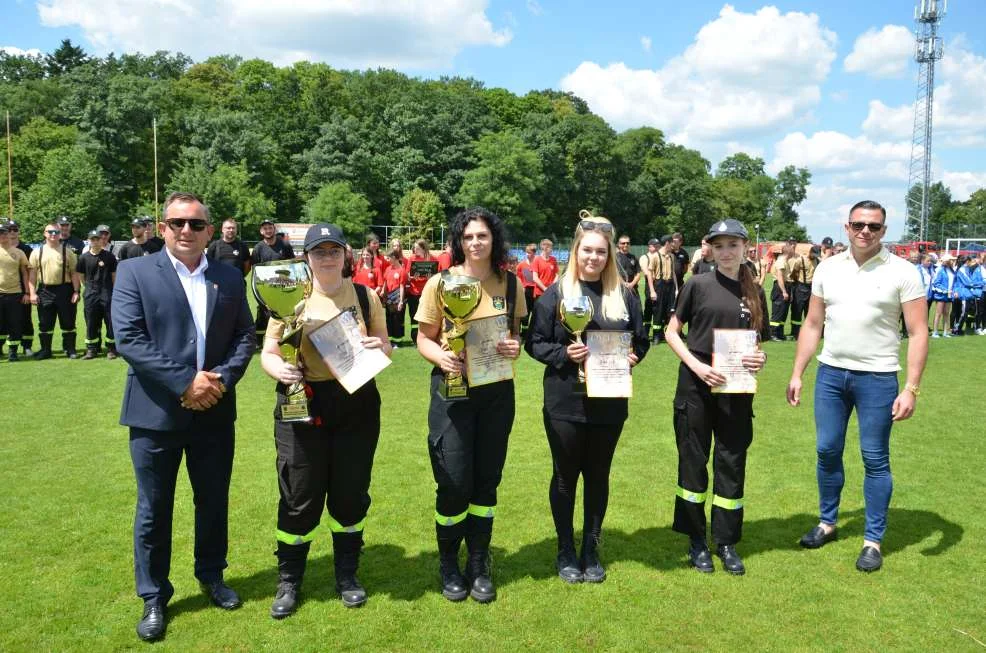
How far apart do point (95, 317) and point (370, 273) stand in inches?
190

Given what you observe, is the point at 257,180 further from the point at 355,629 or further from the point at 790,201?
the point at 790,201

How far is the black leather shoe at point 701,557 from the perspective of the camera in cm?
441

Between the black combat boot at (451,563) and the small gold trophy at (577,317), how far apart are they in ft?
3.54

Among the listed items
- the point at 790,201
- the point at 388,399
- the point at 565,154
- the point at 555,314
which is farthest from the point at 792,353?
the point at 790,201

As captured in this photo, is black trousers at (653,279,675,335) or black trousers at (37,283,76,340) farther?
black trousers at (653,279,675,335)

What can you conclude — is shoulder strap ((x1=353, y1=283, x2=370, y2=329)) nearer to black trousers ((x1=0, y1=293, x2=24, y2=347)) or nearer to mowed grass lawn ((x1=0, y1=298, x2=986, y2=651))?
mowed grass lawn ((x1=0, y1=298, x2=986, y2=651))

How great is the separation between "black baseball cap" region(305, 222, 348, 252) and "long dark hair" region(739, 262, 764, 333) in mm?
2473

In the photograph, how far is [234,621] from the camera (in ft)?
12.3

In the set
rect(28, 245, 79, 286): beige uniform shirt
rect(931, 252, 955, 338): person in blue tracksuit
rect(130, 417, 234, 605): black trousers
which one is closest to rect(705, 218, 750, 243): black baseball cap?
rect(130, 417, 234, 605): black trousers

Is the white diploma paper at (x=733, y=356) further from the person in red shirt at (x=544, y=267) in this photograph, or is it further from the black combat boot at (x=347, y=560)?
the person in red shirt at (x=544, y=267)

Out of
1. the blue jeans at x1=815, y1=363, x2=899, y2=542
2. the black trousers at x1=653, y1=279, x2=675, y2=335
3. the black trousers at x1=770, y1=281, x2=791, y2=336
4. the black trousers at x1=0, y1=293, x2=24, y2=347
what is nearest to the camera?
the blue jeans at x1=815, y1=363, x2=899, y2=542

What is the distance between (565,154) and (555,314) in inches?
2910

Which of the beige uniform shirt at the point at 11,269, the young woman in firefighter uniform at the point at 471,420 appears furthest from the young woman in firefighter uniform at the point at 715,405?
the beige uniform shirt at the point at 11,269

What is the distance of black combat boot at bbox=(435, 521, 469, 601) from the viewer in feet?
13.2
